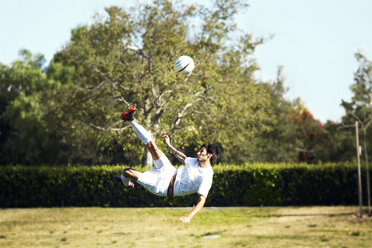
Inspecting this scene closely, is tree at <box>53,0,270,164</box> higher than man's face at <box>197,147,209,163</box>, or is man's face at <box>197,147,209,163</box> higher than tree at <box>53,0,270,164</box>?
tree at <box>53,0,270,164</box>

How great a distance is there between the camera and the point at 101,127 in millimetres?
28125

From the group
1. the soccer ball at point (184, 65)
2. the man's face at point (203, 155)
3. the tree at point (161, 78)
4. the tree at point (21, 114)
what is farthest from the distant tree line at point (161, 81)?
the man's face at point (203, 155)

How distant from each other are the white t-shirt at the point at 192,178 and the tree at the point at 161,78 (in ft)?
54.5

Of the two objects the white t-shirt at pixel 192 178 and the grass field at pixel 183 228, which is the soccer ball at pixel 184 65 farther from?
the grass field at pixel 183 228

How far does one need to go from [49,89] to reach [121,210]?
24.7 m

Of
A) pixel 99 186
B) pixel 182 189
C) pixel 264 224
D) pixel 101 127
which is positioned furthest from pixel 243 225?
pixel 182 189

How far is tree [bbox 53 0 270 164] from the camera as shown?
26328 mm

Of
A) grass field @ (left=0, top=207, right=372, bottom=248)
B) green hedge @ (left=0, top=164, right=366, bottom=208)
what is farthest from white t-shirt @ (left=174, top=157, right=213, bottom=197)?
green hedge @ (left=0, top=164, right=366, bottom=208)

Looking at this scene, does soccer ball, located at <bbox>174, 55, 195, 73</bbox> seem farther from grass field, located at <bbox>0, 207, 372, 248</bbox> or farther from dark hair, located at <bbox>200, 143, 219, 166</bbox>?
grass field, located at <bbox>0, 207, 372, 248</bbox>

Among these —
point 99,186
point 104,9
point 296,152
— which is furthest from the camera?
point 296,152

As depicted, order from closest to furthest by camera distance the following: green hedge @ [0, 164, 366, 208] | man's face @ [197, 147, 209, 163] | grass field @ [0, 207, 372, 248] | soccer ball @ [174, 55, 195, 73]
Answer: man's face @ [197, 147, 209, 163]
soccer ball @ [174, 55, 195, 73]
grass field @ [0, 207, 372, 248]
green hedge @ [0, 164, 366, 208]

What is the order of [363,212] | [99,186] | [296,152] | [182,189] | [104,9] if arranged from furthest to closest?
[296,152]
[104,9]
[99,186]
[363,212]
[182,189]

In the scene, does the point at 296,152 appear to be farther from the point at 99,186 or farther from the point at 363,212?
the point at 99,186

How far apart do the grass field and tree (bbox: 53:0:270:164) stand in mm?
4863
